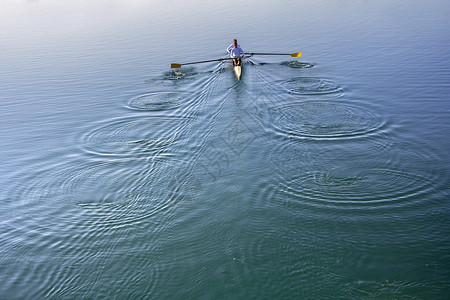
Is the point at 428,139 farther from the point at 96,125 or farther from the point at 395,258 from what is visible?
the point at 96,125

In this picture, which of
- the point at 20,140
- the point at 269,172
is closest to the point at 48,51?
the point at 20,140

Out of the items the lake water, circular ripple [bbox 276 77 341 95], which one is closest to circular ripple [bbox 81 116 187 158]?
the lake water

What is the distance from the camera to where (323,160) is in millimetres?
16547

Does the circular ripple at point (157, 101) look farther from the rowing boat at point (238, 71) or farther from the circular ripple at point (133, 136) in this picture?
the rowing boat at point (238, 71)

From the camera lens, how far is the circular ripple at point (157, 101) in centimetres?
2238

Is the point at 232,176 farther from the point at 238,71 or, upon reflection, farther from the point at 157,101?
the point at 238,71

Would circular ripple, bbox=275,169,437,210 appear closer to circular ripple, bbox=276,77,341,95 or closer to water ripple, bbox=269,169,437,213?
water ripple, bbox=269,169,437,213

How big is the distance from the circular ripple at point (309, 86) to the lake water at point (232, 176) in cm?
13

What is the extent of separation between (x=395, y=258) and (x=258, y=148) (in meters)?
7.78

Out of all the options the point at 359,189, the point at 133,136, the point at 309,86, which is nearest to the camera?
the point at 359,189

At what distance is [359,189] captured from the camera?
14.8 meters

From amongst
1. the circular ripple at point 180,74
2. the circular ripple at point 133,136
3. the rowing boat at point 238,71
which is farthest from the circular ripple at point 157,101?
the rowing boat at point 238,71

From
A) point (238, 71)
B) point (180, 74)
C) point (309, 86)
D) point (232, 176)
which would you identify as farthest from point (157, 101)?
point (309, 86)

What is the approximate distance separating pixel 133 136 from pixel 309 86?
1131cm
